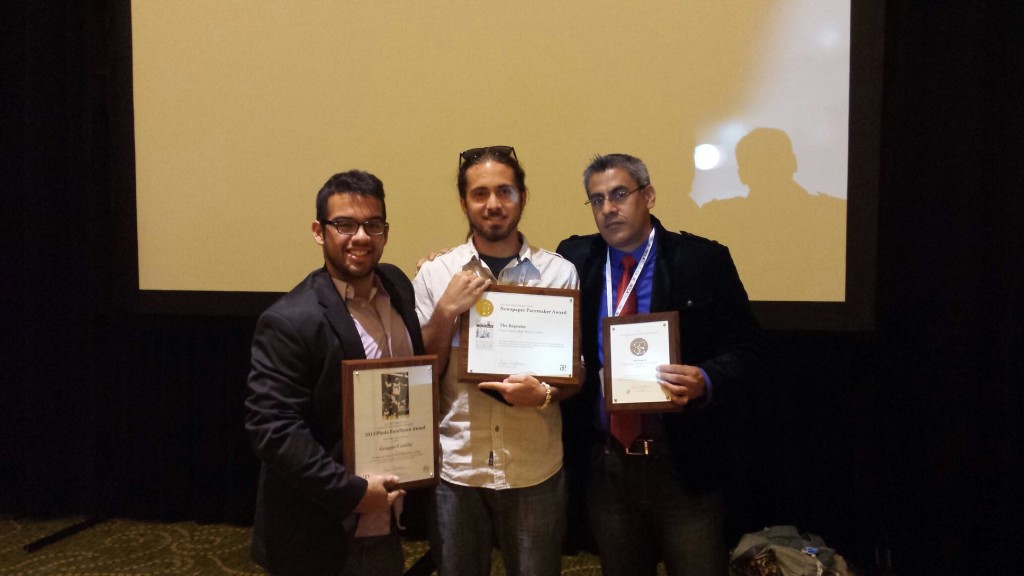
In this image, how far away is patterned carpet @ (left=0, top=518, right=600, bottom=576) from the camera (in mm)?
3004

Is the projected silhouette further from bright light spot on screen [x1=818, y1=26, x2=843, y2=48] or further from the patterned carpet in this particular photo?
the patterned carpet

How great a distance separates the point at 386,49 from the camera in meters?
2.97

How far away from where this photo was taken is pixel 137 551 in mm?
3188

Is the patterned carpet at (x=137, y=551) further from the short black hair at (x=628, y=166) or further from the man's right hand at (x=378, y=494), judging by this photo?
the short black hair at (x=628, y=166)

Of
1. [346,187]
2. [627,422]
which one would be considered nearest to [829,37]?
[627,422]

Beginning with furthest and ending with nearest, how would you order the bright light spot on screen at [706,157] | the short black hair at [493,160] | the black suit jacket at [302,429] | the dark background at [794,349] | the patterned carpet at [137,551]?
the patterned carpet at [137,551] → the bright light spot on screen at [706,157] → the dark background at [794,349] → the short black hair at [493,160] → the black suit jacket at [302,429]

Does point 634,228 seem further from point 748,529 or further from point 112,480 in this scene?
point 112,480

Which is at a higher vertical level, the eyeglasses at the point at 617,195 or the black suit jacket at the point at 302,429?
the eyeglasses at the point at 617,195

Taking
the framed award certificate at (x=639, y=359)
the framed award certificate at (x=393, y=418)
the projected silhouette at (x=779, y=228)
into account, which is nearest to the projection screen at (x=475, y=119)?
the projected silhouette at (x=779, y=228)

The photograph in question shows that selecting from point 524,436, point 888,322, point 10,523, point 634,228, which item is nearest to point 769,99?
point 888,322

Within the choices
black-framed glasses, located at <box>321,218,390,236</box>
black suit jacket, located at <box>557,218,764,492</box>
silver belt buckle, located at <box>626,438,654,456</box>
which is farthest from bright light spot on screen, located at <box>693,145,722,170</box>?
black-framed glasses, located at <box>321,218,390,236</box>

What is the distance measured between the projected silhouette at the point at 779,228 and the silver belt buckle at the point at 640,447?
1218 mm

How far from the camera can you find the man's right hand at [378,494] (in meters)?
1.53

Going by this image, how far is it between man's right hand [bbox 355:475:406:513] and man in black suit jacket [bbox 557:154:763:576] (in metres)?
0.63
